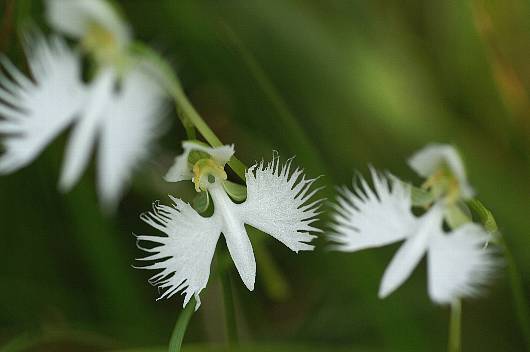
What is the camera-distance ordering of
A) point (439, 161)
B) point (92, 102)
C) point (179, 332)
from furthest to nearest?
point (92, 102), point (439, 161), point (179, 332)

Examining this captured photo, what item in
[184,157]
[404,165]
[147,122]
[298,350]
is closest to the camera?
[184,157]

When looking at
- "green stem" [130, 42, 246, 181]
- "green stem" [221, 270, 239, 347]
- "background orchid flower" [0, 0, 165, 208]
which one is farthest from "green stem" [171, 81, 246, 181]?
"background orchid flower" [0, 0, 165, 208]

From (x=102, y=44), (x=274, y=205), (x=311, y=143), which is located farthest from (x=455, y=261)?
(x=102, y=44)

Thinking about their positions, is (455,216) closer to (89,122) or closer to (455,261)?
(455,261)

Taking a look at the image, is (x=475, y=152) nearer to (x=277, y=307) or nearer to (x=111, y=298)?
(x=277, y=307)

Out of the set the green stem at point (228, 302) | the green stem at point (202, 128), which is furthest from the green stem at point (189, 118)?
the green stem at point (228, 302)

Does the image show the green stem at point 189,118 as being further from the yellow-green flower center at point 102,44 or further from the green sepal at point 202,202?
the yellow-green flower center at point 102,44

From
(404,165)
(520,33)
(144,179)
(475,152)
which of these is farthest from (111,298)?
(520,33)
